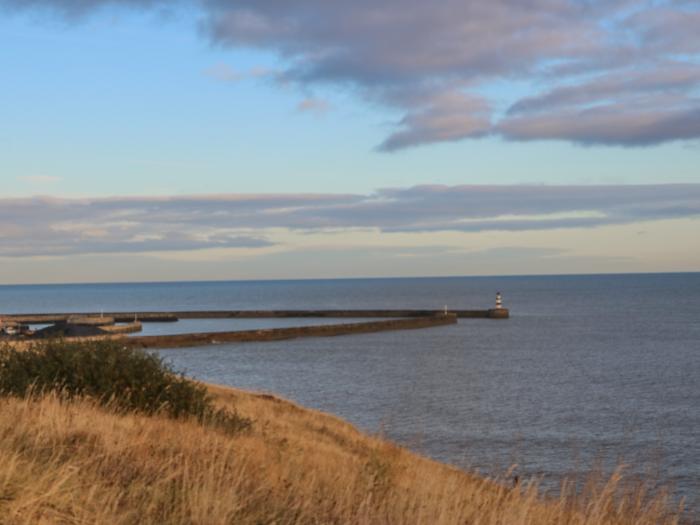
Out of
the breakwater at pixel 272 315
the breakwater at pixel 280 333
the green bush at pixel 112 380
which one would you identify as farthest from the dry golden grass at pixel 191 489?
the breakwater at pixel 272 315

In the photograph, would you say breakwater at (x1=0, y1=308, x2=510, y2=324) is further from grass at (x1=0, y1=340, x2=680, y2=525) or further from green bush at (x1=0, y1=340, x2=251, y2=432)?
grass at (x1=0, y1=340, x2=680, y2=525)

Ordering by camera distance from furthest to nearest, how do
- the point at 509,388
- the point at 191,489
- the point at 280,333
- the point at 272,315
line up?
the point at 272,315
the point at 280,333
the point at 509,388
the point at 191,489

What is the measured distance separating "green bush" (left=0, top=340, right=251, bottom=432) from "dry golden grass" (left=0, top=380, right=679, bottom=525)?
374cm

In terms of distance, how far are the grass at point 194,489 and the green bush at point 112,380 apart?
3694mm

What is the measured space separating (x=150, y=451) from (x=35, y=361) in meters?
8.22

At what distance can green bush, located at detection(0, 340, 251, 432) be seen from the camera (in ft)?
51.7

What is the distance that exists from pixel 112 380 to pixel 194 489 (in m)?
9.53

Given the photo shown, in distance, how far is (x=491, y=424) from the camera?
1505 inches

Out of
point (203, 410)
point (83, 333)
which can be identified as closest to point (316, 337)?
point (83, 333)

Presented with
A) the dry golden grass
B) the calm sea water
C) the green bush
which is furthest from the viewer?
the calm sea water

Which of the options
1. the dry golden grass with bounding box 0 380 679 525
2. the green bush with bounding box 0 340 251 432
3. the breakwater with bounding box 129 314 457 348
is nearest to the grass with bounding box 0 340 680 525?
the dry golden grass with bounding box 0 380 679 525

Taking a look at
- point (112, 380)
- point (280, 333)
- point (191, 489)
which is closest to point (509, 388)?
point (112, 380)

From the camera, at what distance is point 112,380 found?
1614 centimetres

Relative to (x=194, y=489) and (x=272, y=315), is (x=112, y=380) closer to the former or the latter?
(x=194, y=489)
